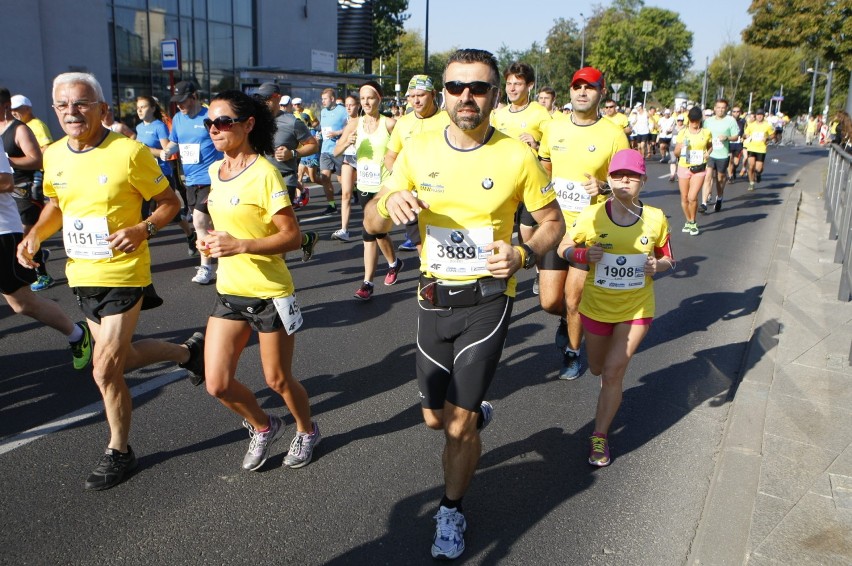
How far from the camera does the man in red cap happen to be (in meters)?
5.20

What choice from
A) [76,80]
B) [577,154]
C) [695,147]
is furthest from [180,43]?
[76,80]

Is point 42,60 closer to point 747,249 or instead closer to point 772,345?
point 747,249

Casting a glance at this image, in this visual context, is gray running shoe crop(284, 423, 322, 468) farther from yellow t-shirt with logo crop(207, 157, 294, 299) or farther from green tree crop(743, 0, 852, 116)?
green tree crop(743, 0, 852, 116)

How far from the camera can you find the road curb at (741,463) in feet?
10.4

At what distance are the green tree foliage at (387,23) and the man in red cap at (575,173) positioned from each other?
63115mm

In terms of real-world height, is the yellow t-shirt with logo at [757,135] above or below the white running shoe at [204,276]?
above

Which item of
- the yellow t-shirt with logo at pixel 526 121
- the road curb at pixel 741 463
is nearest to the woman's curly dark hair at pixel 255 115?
the road curb at pixel 741 463

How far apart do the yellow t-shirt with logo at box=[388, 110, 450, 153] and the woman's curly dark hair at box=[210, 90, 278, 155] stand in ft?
10.5

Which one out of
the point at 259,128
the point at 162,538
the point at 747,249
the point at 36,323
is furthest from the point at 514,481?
the point at 747,249

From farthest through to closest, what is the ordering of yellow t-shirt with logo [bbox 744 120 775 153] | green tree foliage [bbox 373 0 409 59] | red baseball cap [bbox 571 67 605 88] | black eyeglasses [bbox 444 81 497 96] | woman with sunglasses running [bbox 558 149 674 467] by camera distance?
1. green tree foliage [bbox 373 0 409 59]
2. yellow t-shirt with logo [bbox 744 120 775 153]
3. red baseball cap [bbox 571 67 605 88]
4. woman with sunglasses running [bbox 558 149 674 467]
5. black eyeglasses [bbox 444 81 497 96]

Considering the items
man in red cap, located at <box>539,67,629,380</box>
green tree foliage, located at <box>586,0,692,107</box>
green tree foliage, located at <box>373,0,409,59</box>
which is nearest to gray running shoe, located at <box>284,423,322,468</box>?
man in red cap, located at <box>539,67,629,380</box>

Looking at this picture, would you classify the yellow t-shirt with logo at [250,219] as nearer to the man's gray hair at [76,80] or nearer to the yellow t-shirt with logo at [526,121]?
the man's gray hair at [76,80]

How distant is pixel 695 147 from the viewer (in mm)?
11633

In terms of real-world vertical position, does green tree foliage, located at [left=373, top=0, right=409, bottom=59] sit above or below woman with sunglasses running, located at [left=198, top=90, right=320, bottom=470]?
above
